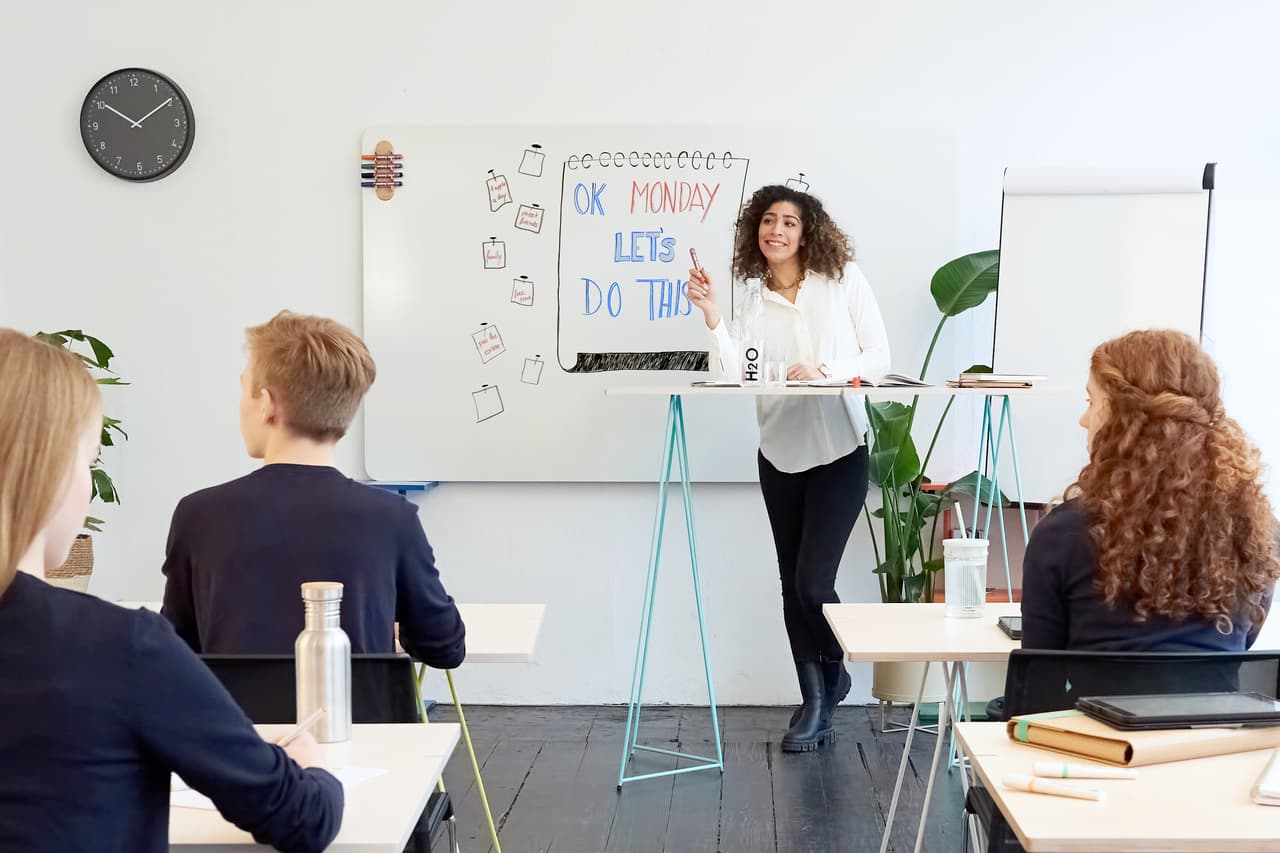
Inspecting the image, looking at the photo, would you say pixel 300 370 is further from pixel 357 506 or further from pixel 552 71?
pixel 552 71

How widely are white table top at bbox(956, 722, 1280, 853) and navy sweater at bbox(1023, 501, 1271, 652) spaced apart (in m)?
0.39

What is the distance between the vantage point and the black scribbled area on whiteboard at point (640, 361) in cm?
437

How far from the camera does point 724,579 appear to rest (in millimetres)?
4492

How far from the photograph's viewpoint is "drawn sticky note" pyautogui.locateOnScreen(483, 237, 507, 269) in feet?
14.5

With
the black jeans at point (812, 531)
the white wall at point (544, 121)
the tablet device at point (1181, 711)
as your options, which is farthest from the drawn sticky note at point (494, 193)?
the tablet device at point (1181, 711)

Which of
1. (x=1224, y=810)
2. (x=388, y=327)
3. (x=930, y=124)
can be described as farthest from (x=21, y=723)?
(x=930, y=124)

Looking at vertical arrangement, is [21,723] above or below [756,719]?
above

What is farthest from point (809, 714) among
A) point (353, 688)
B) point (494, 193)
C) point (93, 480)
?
point (93, 480)

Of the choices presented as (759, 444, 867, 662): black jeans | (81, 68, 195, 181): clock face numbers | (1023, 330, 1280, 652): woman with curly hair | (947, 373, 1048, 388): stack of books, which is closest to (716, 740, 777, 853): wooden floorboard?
(759, 444, 867, 662): black jeans

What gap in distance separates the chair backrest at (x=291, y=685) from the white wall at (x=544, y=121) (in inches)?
105

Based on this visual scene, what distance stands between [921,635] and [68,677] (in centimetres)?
157

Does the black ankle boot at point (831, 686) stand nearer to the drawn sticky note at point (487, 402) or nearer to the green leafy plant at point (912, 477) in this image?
the green leafy plant at point (912, 477)

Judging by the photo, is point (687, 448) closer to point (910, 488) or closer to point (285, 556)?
point (910, 488)

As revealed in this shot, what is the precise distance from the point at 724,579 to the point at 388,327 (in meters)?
1.49
